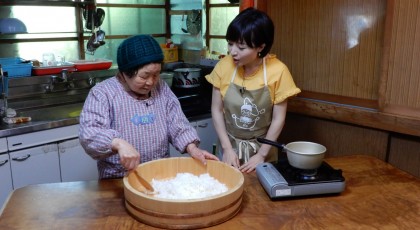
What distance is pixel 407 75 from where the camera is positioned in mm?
1947

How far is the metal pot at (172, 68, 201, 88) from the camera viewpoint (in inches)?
141

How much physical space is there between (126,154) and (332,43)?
4.99ft

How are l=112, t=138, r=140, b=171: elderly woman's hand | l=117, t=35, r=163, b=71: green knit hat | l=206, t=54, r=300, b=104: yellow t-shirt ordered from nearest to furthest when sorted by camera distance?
l=112, t=138, r=140, b=171: elderly woman's hand < l=117, t=35, r=163, b=71: green knit hat < l=206, t=54, r=300, b=104: yellow t-shirt

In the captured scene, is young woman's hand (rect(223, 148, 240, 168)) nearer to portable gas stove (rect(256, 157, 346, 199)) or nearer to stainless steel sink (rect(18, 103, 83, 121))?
portable gas stove (rect(256, 157, 346, 199))

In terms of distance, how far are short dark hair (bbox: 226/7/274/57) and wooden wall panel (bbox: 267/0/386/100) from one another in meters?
0.68

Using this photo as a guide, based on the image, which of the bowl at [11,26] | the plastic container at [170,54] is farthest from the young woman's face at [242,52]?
the plastic container at [170,54]

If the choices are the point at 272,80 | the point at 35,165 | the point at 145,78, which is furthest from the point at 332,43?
the point at 35,165

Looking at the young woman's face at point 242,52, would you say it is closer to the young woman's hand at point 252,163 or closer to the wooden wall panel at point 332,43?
the young woman's hand at point 252,163

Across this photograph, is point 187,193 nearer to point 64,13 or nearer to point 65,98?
point 65,98

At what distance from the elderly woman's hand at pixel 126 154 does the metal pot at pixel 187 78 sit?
2.25 metres

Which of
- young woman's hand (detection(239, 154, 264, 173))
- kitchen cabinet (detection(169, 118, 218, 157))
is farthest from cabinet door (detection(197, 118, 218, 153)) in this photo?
young woman's hand (detection(239, 154, 264, 173))

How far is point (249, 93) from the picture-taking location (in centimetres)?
191

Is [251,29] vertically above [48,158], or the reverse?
[251,29]

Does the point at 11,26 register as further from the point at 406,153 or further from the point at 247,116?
the point at 406,153
